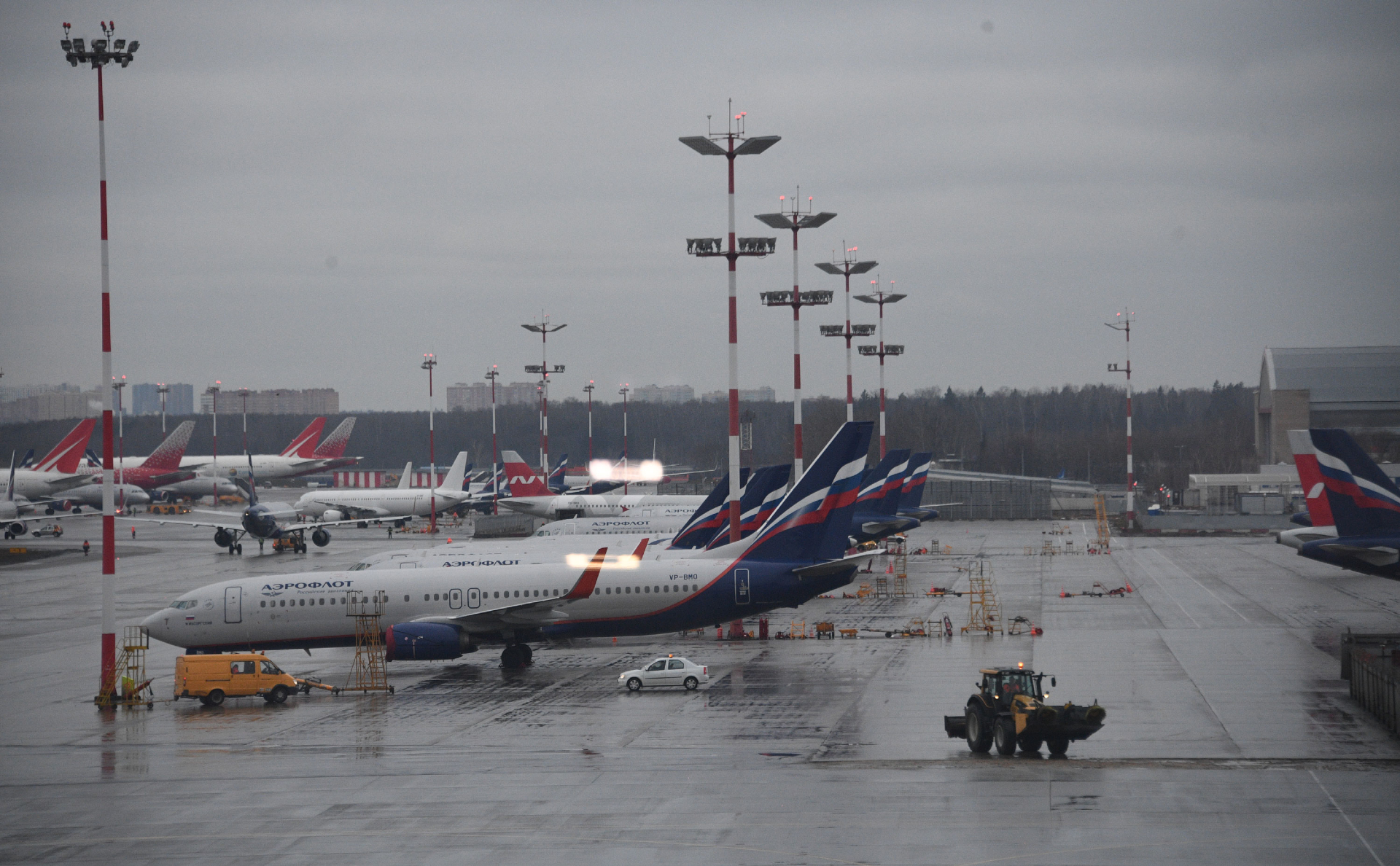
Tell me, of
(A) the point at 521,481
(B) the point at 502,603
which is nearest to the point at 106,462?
(B) the point at 502,603

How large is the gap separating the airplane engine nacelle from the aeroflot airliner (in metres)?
0.39

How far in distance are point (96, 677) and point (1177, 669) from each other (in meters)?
35.5

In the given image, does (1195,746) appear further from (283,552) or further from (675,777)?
(283,552)

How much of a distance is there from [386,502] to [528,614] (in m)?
75.8

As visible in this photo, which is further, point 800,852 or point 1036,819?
point 1036,819

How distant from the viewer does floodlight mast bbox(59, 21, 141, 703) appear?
34.8 metres

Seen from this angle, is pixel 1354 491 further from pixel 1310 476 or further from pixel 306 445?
pixel 306 445

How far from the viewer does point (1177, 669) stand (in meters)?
38.1

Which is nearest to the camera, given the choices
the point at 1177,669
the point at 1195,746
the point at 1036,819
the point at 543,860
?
the point at 543,860

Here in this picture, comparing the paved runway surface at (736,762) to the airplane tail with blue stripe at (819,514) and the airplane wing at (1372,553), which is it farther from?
the airplane tail with blue stripe at (819,514)

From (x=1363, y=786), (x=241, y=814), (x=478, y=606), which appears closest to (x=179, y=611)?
(x=478, y=606)

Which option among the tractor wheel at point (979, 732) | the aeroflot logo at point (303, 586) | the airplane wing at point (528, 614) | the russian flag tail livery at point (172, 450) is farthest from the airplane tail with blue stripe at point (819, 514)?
the russian flag tail livery at point (172, 450)

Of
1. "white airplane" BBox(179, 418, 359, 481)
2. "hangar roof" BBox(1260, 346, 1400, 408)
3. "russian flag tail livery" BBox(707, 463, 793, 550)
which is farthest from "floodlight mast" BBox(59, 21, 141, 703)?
"hangar roof" BBox(1260, 346, 1400, 408)

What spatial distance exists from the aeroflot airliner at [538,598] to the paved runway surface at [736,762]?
5.46 feet
